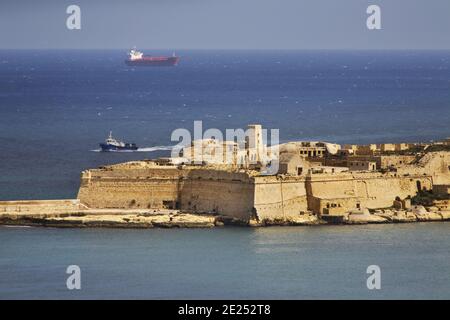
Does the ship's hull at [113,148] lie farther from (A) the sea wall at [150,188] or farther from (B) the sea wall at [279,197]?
(B) the sea wall at [279,197]

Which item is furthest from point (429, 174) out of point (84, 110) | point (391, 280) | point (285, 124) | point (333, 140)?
point (84, 110)

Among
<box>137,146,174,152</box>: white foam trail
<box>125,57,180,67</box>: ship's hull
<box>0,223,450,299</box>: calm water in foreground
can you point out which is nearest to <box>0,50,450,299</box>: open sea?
<box>0,223,450,299</box>: calm water in foreground

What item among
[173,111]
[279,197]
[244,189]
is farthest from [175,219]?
[173,111]

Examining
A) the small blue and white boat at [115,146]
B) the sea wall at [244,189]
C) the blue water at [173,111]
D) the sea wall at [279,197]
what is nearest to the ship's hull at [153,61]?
the blue water at [173,111]

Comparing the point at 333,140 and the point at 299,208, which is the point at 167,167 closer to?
the point at 299,208

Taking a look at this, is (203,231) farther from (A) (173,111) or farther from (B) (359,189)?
(A) (173,111)

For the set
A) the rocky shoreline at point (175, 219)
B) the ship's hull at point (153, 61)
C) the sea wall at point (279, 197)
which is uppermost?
the ship's hull at point (153, 61)
